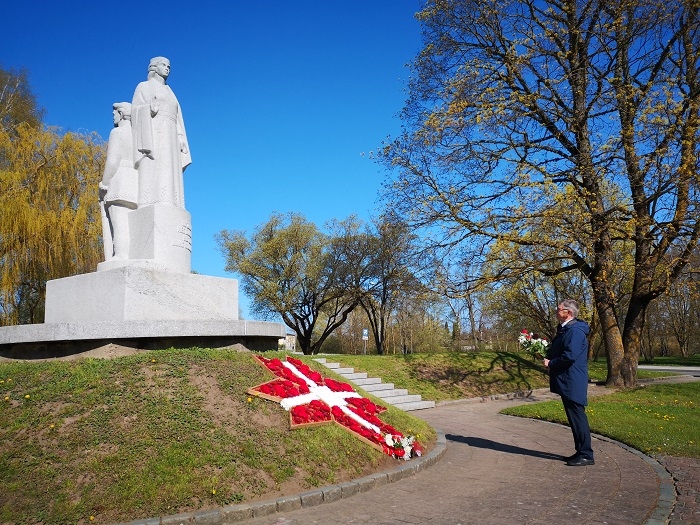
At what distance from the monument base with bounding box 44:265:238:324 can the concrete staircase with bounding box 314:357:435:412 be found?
6.32 m

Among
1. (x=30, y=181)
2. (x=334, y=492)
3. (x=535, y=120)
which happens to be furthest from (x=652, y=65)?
(x=30, y=181)

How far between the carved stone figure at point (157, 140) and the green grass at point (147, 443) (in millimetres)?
3650

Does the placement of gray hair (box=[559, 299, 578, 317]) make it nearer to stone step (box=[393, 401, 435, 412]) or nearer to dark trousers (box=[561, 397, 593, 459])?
dark trousers (box=[561, 397, 593, 459])

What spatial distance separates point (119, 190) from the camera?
33.3 feet

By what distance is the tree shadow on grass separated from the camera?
28.4 feet

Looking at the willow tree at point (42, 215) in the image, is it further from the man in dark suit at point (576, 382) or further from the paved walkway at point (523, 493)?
the man in dark suit at point (576, 382)

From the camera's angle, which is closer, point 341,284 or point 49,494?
point 49,494

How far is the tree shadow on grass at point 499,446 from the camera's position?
28.4 ft

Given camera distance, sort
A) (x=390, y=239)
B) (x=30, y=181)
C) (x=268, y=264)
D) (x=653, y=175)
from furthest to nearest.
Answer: (x=268, y=264) → (x=390, y=239) → (x=30, y=181) → (x=653, y=175)

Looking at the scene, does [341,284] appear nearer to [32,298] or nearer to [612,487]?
[32,298]

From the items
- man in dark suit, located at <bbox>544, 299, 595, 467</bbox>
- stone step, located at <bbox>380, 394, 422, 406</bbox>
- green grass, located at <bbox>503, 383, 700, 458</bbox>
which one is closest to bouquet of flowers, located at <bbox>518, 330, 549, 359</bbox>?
green grass, located at <bbox>503, 383, 700, 458</bbox>

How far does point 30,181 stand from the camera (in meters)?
21.3

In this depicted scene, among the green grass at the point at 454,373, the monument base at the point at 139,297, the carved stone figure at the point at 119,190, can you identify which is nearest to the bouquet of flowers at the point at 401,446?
the monument base at the point at 139,297

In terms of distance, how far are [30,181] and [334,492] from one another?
20722 millimetres
